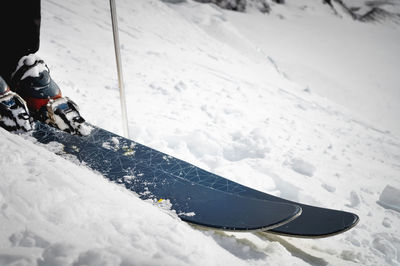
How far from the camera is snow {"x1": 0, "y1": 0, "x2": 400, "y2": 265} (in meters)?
0.79

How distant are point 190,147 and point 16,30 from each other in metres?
1.78

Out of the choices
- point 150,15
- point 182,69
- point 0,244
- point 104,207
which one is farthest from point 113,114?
point 150,15

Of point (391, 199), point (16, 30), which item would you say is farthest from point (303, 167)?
point (16, 30)

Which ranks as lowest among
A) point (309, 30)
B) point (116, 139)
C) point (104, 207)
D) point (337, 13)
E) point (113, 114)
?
point (113, 114)

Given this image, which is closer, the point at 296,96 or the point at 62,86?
the point at 62,86

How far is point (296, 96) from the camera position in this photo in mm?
5375

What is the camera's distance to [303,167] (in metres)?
2.50

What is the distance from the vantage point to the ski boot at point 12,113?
149cm

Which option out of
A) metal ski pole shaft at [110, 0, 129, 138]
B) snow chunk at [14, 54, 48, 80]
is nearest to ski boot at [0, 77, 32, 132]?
snow chunk at [14, 54, 48, 80]

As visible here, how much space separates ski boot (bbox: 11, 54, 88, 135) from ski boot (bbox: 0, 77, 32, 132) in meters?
0.20

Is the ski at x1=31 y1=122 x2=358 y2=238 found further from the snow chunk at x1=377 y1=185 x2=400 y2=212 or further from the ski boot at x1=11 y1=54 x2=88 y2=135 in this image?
the snow chunk at x1=377 y1=185 x2=400 y2=212

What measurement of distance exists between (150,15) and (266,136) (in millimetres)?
7659

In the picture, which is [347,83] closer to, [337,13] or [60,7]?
[60,7]

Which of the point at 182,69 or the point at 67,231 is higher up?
the point at 67,231
